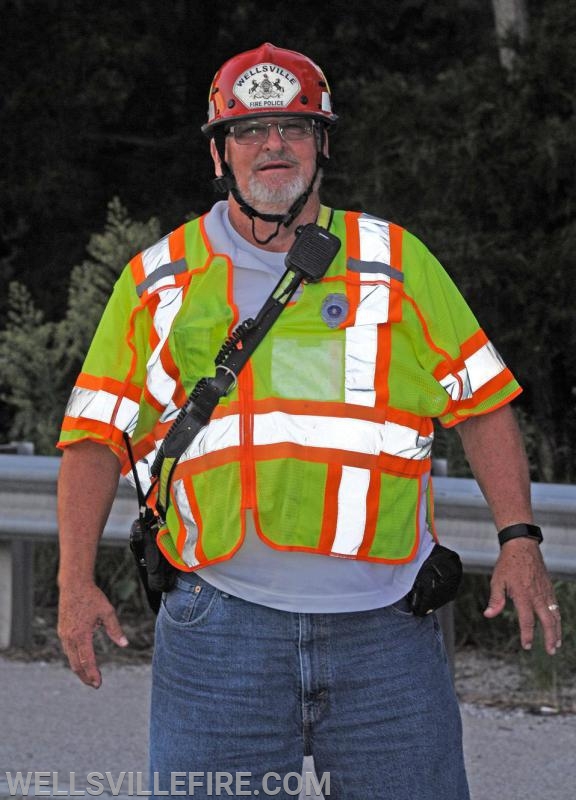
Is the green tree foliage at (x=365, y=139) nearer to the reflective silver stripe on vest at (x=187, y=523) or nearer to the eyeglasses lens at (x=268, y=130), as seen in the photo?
the eyeglasses lens at (x=268, y=130)

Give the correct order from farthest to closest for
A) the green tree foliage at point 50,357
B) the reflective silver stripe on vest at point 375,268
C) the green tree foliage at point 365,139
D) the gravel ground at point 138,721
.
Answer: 1. the green tree foliage at point 365,139
2. the green tree foliage at point 50,357
3. the gravel ground at point 138,721
4. the reflective silver stripe on vest at point 375,268

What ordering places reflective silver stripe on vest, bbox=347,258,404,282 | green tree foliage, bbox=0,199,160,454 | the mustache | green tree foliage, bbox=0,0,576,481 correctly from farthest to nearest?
green tree foliage, bbox=0,0,576,481
green tree foliage, bbox=0,199,160,454
the mustache
reflective silver stripe on vest, bbox=347,258,404,282

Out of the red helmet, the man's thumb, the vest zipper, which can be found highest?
the red helmet

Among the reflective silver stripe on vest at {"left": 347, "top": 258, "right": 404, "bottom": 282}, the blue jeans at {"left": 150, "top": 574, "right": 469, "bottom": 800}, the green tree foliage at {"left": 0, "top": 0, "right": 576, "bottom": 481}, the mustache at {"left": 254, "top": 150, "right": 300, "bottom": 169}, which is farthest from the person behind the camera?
the green tree foliage at {"left": 0, "top": 0, "right": 576, "bottom": 481}

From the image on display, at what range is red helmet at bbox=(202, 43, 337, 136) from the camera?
3.40 m

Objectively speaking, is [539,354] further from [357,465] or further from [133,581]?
[357,465]

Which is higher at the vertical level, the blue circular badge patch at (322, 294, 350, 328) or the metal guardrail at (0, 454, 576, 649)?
the blue circular badge patch at (322, 294, 350, 328)

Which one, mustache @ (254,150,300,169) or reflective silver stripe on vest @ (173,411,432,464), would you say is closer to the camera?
reflective silver stripe on vest @ (173,411,432,464)

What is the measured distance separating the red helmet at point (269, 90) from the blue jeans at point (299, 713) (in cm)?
99

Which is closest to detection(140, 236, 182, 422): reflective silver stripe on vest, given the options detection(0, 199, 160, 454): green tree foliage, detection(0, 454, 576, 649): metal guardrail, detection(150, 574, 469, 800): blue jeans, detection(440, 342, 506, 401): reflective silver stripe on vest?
detection(150, 574, 469, 800): blue jeans

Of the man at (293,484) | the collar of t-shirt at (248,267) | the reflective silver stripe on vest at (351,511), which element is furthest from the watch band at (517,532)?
the collar of t-shirt at (248,267)

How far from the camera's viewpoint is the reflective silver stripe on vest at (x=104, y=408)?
3.30m

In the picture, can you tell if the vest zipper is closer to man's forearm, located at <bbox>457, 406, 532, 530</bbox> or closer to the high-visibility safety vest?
the high-visibility safety vest

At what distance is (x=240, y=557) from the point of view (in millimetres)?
3184
